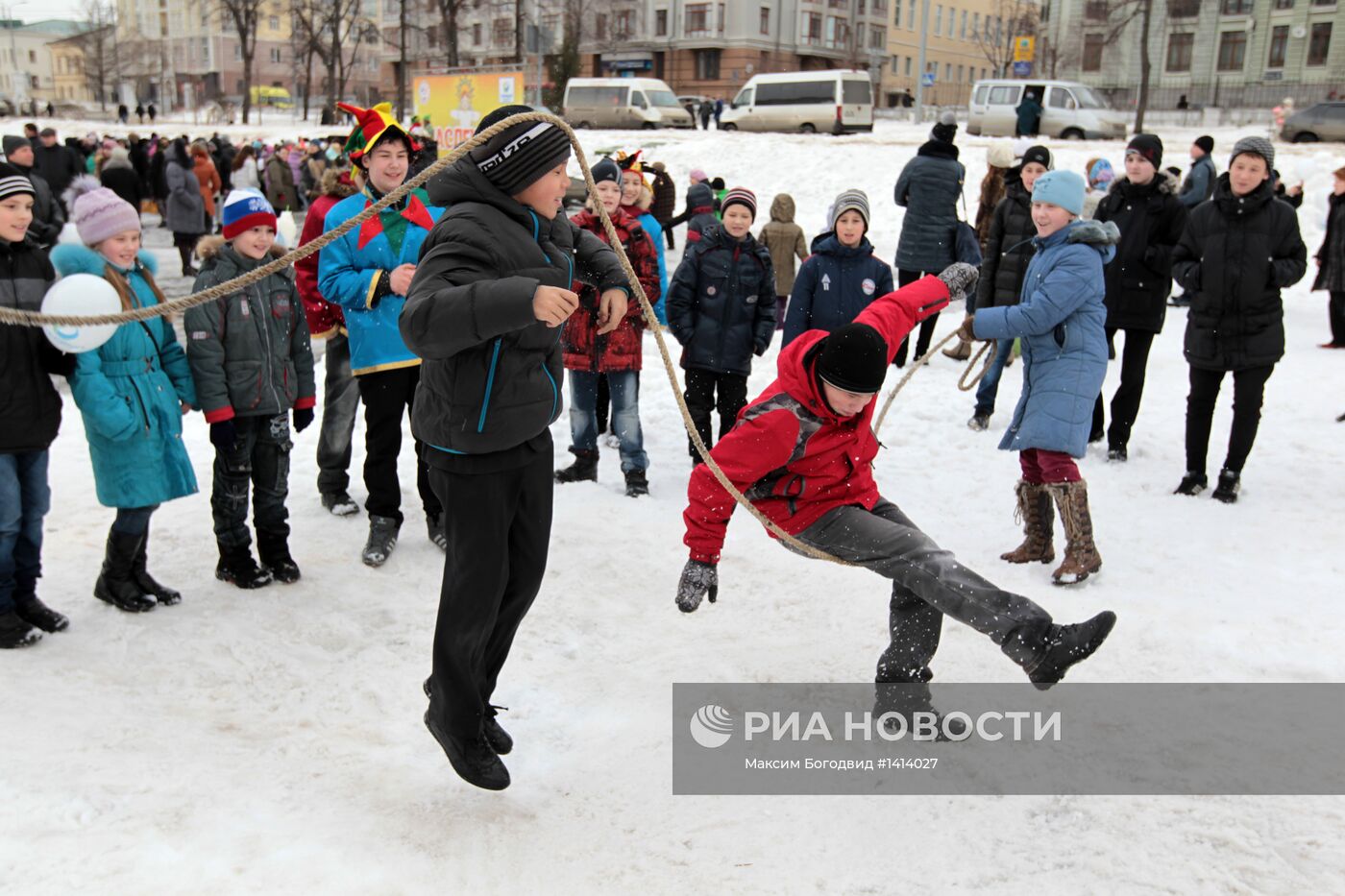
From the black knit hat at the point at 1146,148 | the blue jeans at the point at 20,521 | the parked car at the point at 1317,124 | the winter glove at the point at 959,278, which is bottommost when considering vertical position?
the blue jeans at the point at 20,521

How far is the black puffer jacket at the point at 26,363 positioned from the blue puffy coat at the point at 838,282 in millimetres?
4371

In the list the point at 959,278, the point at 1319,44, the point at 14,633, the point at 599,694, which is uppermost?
the point at 1319,44

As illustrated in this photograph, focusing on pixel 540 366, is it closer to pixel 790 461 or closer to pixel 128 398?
pixel 790 461

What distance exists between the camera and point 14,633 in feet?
14.3

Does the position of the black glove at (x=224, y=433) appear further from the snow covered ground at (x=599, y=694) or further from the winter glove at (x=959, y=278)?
the winter glove at (x=959, y=278)

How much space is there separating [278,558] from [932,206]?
271 inches

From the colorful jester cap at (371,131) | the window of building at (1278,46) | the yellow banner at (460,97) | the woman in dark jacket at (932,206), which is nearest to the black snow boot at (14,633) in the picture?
the colorful jester cap at (371,131)

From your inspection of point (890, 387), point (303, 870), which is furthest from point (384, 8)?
point (303, 870)

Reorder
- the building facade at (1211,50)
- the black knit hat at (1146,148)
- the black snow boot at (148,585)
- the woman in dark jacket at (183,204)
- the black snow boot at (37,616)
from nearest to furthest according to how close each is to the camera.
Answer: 1. the black snow boot at (37,616)
2. the black snow boot at (148,585)
3. the black knit hat at (1146,148)
4. the woman in dark jacket at (183,204)
5. the building facade at (1211,50)

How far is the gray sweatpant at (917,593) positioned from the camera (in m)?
3.39

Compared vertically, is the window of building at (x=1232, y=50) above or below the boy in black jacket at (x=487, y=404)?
above

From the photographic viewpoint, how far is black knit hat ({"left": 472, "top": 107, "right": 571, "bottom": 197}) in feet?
10.3

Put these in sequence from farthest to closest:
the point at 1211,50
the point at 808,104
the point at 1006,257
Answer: the point at 1211,50 < the point at 808,104 < the point at 1006,257

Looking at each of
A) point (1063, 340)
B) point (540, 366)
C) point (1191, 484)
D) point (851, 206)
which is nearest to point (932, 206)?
point (851, 206)
